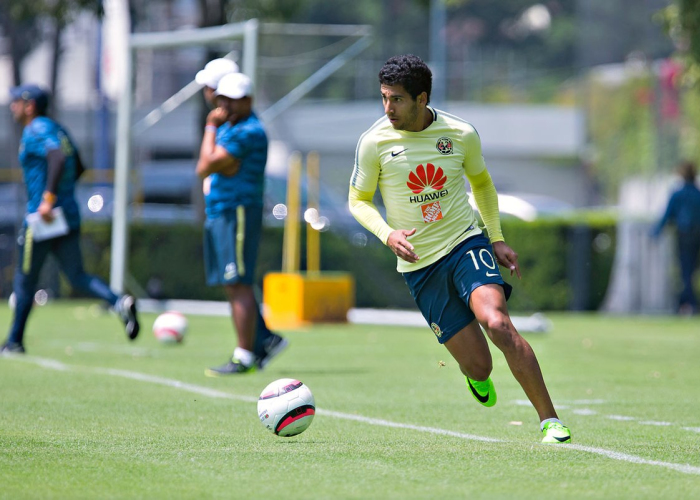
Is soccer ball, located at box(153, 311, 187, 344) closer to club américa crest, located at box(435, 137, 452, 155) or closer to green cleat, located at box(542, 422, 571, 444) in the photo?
club américa crest, located at box(435, 137, 452, 155)

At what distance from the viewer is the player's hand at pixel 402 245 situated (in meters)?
6.23

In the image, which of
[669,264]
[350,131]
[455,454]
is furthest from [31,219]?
[350,131]

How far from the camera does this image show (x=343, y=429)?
6.79m

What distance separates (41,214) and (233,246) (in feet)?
6.59

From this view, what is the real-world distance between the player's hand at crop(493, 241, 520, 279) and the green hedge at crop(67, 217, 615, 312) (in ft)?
48.2

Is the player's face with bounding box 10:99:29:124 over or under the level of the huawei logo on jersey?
over

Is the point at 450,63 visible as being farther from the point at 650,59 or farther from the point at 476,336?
the point at 476,336

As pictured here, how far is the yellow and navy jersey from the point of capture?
6.59 m

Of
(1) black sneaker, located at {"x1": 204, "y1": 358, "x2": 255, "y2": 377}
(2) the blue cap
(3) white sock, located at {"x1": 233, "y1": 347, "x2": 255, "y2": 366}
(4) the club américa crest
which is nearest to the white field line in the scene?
(1) black sneaker, located at {"x1": 204, "y1": 358, "x2": 255, "y2": 377}

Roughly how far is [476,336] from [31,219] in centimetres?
544

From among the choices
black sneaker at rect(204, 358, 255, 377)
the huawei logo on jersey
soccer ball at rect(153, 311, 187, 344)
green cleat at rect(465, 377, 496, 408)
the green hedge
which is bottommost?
the green hedge

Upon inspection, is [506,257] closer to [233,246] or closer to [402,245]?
[402,245]

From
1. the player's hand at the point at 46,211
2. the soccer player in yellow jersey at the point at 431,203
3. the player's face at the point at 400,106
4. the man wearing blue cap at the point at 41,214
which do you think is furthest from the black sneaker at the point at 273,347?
the player's face at the point at 400,106

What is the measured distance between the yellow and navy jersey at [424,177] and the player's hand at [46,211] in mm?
4779
